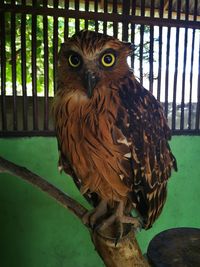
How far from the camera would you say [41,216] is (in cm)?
198

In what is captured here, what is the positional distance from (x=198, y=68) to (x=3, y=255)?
5.79ft

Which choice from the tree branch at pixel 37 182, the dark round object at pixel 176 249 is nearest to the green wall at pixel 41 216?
the dark round object at pixel 176 249

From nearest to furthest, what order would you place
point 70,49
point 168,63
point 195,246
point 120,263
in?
point 70,49 < point 120,263 < point 195,246 < point 168,63

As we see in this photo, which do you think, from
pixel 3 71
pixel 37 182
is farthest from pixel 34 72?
pixel 37 182

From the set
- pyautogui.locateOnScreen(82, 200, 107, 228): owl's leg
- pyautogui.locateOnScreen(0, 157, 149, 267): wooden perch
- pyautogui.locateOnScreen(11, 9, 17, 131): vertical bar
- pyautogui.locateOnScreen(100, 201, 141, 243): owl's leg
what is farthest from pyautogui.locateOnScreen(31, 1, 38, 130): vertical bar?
pyautogui.locateOnScreen(100, 201, 141, 243): owl's leg

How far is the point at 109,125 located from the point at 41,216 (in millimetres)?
1153

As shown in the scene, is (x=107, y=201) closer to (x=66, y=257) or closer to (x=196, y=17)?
(x=66, y=257)

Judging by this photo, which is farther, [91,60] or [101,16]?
[101,16]

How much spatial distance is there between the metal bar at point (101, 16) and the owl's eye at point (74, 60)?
94cm

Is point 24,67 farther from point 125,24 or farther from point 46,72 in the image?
point 125,24

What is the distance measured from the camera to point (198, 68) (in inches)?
85.0

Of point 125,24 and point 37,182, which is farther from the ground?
point 125,24

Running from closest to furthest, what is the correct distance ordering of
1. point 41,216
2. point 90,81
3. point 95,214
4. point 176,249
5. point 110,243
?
1. point 90,81
2. point 110,243
3. point 95,214
4. point 176,249
5. point 41,216

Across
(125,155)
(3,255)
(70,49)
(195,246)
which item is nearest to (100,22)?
(70,49)
